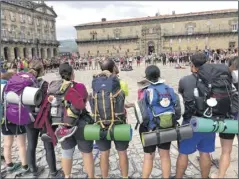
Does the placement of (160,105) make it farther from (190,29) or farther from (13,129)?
(190,29)

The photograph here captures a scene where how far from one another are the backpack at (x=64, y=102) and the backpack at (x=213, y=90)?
138 centimetres

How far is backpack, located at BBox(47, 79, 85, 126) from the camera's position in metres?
2.92

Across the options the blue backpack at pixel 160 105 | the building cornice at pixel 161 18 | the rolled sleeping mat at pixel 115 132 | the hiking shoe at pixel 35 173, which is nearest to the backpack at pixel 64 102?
the rolled sleeping mat at pixel 115 132

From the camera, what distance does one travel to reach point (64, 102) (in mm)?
2990

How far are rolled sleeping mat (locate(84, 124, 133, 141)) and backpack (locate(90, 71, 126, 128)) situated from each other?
0.08 m

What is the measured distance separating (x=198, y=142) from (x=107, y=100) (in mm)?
1219

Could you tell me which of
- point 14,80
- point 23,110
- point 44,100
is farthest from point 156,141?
point 14,80

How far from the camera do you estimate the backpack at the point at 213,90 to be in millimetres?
2820

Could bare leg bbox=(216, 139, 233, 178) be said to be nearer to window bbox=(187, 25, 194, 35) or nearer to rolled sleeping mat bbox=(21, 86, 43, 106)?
rolled sleeping mat bbox=(21, 86, 43, 106)

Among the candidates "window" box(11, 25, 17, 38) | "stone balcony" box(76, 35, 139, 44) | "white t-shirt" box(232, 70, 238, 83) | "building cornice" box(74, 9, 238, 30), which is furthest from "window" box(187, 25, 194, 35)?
"white t-shirt" box(232, 70, 238, 83)

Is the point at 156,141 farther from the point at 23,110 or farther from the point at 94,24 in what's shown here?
the point at 94,24

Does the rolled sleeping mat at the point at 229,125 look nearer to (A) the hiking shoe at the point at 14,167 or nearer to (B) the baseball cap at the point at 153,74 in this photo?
(B) the baseball cap at the point at 153,74

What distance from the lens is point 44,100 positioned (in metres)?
3.19

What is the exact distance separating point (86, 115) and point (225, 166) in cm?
184
